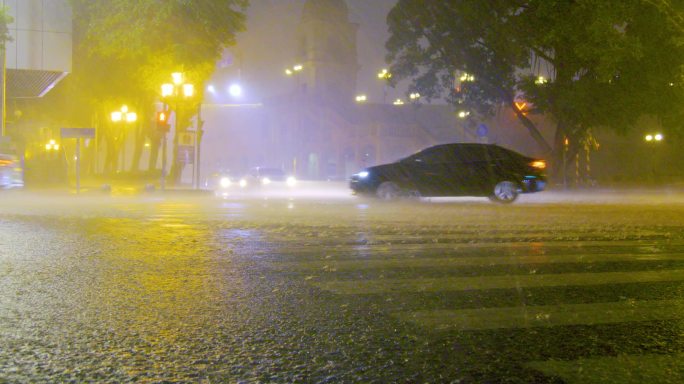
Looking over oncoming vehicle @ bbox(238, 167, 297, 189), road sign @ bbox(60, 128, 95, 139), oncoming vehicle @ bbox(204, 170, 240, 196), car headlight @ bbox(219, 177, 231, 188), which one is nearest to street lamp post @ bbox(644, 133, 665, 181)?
oncoming vehicle @ bbox(238, 167, 297, 189)

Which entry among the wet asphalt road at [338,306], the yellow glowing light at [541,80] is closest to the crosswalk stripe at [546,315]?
the wet asphalt road at [338,306]

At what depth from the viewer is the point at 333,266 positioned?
7.08 metres

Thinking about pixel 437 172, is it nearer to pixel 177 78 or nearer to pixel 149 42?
pixel 177 78

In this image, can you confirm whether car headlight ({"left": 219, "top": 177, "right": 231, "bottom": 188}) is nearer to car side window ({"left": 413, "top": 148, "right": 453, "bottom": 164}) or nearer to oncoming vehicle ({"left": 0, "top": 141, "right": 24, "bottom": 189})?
oncoming vehicle ({"left": 0, "top": 141, "right": 24, "bottom": 189})

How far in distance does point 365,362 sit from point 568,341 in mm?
1413

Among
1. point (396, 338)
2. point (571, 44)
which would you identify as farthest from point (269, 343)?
point (571, 44)

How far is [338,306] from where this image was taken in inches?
204

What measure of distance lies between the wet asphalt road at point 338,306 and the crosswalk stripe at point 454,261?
0.03m

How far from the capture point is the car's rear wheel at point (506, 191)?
18.4m

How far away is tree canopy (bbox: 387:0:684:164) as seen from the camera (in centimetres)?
2619

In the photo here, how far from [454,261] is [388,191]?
448 inches

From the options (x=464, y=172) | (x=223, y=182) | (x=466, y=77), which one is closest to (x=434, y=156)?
(x=464, y=172)

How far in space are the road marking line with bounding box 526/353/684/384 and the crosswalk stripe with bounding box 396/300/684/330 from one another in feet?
2.65

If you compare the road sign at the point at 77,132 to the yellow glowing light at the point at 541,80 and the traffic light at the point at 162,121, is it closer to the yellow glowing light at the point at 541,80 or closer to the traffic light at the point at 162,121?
the traffic light at the point at 162,121
